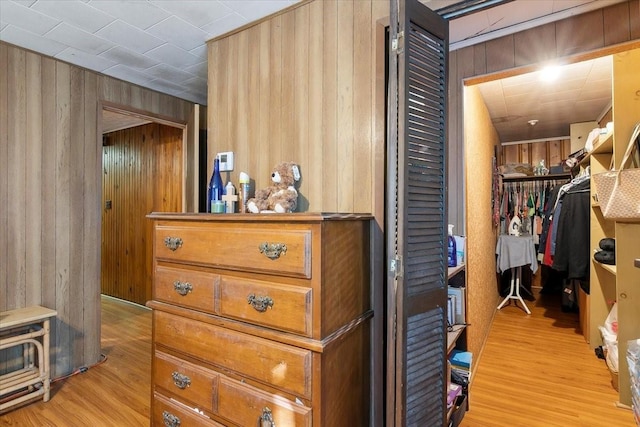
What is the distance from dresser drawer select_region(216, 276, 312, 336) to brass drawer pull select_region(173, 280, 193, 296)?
18 centimetres

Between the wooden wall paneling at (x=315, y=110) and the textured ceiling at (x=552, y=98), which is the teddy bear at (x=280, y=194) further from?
the textured ceiling at (x=552, y=98)

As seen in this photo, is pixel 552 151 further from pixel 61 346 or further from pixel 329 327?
pixel 61 346

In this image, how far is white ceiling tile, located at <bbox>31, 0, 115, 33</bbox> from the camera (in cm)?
183

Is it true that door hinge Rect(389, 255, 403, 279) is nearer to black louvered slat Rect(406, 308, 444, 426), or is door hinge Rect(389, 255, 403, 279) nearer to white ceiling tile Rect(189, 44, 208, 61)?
black louvered slat Rect(406, 308, 444, 426)

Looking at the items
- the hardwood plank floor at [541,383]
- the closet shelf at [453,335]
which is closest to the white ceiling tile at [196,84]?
the closet shelf at [453,335]

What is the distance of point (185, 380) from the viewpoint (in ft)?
4.84

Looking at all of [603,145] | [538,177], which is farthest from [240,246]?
[538,177]

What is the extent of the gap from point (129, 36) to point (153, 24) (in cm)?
28

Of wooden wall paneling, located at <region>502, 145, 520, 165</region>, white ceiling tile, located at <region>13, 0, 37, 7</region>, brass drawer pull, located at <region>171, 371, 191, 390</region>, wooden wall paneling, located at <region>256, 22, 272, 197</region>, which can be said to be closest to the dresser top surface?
wooden wall paneling, located at <region>256, 22, 272, 197</region>

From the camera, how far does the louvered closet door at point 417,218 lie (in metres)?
1.23

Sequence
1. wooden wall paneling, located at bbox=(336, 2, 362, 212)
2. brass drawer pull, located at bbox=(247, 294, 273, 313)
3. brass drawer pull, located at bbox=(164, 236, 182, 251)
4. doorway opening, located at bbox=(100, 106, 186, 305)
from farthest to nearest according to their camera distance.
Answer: doorway opening, located at bbox=(100, 106, 186, 305), wooden wall paneling, located at bbox=(336, 2, 362, 212), brass drawer pull, located at bbox=(164, 236, 182, 251), brass drawer pull, located at bbox=(247, 294, 273, 313)

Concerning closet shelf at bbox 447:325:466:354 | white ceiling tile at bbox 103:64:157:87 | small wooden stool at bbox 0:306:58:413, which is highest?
white ceiling tile at bbox 103:64:157:87

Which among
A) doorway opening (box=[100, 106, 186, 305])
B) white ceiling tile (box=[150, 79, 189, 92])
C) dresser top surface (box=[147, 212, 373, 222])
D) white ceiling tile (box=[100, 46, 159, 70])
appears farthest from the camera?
doorway opening (box=[100, 106, 186, 305])

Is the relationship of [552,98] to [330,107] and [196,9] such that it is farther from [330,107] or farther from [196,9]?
[196,9]
